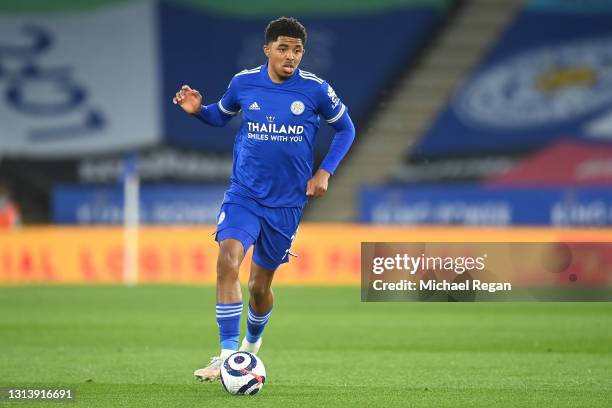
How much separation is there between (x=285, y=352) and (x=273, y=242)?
2842 millimetres

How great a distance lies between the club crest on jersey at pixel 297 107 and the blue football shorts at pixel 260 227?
0.66m

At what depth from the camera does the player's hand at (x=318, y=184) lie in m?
8.13

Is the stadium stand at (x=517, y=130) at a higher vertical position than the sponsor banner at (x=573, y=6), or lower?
lower

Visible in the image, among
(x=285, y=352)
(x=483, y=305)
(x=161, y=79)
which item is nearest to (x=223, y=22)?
(x=161, y=79)

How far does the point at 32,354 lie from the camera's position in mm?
10477

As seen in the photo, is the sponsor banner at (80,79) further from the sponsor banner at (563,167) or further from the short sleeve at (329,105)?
the short sleeve at (329,105)

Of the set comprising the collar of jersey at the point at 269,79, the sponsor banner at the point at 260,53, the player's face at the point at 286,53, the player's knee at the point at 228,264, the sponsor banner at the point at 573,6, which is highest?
the sponsor banner at the point at 573,6

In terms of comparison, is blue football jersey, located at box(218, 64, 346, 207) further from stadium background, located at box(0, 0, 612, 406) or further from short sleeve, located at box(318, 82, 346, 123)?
stadium background, located at box(0, 0, 612, 406)

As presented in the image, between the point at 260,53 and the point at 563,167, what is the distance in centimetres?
762

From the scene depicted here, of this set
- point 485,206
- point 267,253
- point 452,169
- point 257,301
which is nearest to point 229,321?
point 267,253

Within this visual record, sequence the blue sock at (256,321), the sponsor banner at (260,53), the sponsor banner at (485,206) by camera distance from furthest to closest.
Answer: the sponsor banner at (260,53), the sponsor banner at (485,206), the blue sock at (256,321)

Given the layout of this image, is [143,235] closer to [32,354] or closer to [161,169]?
[161,169]

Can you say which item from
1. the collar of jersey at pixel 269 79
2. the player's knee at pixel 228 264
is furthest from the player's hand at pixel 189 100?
the player's knee at pixel 228 264

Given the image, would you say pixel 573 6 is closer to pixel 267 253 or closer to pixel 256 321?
pixel 256 321
